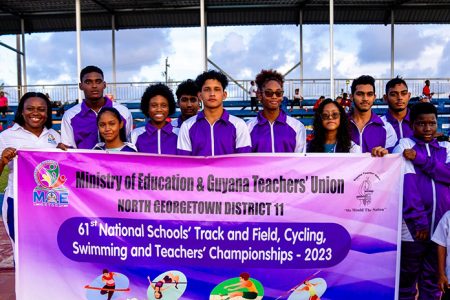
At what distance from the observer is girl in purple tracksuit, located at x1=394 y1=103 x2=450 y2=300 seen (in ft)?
11.3

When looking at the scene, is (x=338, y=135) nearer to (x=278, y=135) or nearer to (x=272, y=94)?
(x=278, y=135)

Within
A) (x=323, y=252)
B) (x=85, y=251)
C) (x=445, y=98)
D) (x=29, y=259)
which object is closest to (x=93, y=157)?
(x=85, y=251)

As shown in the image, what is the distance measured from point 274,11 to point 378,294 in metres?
15.9

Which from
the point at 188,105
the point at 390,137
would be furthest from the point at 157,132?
the point at 390,137

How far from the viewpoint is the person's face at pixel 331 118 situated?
3750 millimetres

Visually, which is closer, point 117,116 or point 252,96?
point 117,116

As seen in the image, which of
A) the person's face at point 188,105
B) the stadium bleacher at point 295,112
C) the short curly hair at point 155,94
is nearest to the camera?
the short curly hair at point 155,94

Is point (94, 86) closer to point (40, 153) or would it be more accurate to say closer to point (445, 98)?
point (40, 153)

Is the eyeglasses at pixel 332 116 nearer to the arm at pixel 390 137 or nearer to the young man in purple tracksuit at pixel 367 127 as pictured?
the young man in purple tracksuit at pixel 367 127

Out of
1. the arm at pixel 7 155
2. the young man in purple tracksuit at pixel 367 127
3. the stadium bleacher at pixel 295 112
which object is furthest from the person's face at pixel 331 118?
the stadium bleacher at pixel 295 112

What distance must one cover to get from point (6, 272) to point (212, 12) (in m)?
14.5

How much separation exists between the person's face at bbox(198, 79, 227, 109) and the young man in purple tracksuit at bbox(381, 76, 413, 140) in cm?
160

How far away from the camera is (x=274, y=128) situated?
398cm

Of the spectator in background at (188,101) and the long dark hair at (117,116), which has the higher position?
the spectator in background at (188,101)
